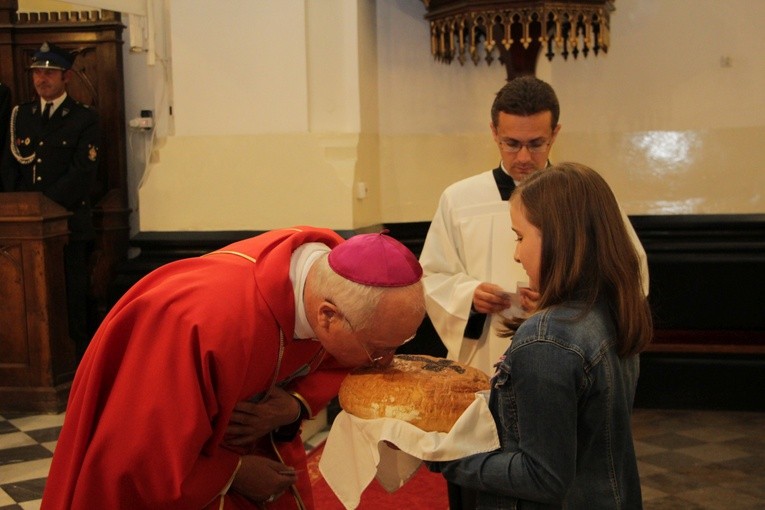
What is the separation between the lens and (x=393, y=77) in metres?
6.81

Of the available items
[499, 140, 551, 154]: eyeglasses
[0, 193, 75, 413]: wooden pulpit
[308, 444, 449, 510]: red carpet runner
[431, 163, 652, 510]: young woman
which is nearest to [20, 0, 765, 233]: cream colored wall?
[0, 193, 75, 413]: wooden pulpit

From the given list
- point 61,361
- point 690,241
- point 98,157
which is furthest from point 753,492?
point 98,157

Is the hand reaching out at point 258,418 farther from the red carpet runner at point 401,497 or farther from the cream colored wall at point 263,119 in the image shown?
the cream colored wall at point 263,119

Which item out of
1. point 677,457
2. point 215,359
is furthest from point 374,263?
point 677,457

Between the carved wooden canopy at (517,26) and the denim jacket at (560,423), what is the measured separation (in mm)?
3908

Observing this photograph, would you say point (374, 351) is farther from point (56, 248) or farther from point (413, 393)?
point (56, 248)

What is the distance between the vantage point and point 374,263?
2113 mm

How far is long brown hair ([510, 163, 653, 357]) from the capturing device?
203 centimetres

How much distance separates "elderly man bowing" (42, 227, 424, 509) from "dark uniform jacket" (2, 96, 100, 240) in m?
4.79

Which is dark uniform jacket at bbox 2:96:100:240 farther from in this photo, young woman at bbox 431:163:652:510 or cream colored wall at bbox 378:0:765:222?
young woman at bbox 431:163:652:510

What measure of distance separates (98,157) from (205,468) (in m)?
5.26

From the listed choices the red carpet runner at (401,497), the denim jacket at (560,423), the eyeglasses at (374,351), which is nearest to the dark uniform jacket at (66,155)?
the red carpet runner at (401,497)

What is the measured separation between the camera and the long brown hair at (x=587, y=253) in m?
2.03

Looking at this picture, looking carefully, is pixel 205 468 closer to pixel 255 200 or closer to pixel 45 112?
pixel 255 200
